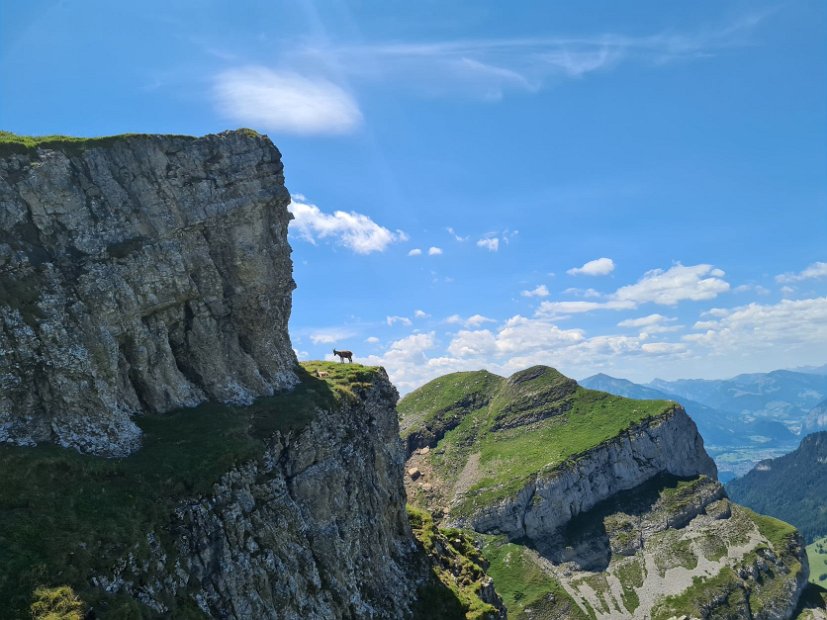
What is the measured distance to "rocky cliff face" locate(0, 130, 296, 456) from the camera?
1599 inches

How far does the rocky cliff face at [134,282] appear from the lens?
40.6m

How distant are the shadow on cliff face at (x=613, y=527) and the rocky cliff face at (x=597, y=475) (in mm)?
2821

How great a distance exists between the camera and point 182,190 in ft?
194

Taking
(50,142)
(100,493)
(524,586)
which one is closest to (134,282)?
(50,142)

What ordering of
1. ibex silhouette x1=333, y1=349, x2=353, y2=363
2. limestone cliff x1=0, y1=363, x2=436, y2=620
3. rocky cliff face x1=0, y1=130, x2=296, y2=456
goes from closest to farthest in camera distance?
1. limestone cliff x1=0, y1=363, x2=436, y2=620
2. rocky cliff face x1=0, y1=130, x2=296, y2=456
3. ibex silhouette x1=333, y1=349, x2=353, y2=363

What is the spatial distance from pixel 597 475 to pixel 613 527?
60.3 feet

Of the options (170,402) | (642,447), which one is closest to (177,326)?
(170,402)

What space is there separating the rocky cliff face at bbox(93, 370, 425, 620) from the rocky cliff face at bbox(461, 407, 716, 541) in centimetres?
10711

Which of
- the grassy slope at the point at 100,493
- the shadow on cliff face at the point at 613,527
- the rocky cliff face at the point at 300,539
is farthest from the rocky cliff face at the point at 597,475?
the grassy slope at the point at 100,493

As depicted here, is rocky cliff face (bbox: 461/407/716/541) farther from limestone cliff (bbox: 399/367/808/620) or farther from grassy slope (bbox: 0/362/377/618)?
grassy slope (bbox: 0/362/377/618)

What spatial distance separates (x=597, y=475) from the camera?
173 m

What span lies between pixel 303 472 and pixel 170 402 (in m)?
14.2

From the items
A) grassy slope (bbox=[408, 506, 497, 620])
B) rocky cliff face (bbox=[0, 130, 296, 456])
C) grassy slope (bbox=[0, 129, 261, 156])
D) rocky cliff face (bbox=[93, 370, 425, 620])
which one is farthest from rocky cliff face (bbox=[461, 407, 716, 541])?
grassy slope (bbox=[0, 129, 261, 156])

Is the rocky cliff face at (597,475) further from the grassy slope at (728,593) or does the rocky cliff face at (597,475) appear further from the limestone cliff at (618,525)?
the grassy slope at (728,593)
